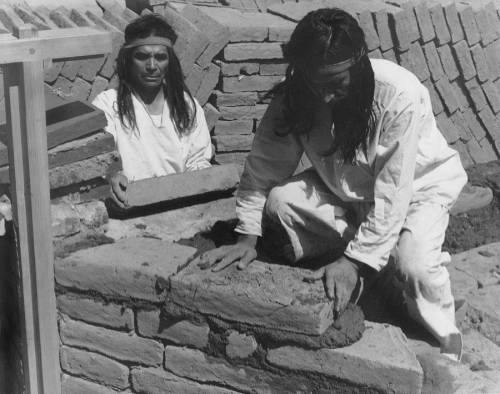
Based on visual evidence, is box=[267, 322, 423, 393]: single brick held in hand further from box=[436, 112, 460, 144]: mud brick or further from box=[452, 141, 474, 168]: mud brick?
box=[452, 141, 474, 168]: mud brick

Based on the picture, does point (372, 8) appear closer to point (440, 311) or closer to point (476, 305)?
point (476, 305)

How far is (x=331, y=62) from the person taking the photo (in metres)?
3.18

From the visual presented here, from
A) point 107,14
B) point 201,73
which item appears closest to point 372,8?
point 201,73

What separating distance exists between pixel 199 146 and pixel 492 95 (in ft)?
10.7

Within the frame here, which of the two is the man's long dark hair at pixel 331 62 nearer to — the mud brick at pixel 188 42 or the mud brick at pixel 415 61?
the mud brick at pixel 188 42

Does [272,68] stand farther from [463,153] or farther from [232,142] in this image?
[463,153]

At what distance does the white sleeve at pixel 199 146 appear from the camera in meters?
5.62

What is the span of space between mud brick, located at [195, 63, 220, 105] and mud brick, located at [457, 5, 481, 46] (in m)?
2.38

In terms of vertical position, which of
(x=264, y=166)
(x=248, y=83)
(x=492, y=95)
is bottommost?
(x=492, y=95)

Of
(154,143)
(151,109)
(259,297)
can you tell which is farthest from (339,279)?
(151,109)

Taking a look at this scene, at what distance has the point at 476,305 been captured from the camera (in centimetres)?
471

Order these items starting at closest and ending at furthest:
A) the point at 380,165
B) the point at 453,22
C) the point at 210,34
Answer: the point at 380,165, the point at 210,34, the point at 453,22

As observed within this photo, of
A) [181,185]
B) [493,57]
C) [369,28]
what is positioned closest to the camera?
[181,185]

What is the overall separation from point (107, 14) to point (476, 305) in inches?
137
